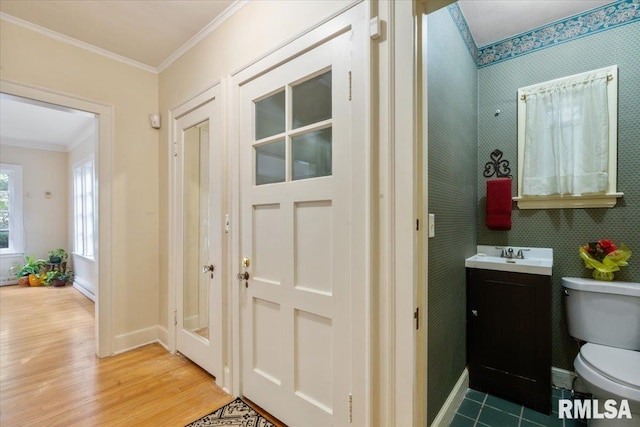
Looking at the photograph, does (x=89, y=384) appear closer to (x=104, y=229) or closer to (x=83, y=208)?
(x=104, y=229)

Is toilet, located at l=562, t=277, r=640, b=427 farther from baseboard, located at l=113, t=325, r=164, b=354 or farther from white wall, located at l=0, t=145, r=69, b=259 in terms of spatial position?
white wall, located at l=0, t=145, r=69, b=259

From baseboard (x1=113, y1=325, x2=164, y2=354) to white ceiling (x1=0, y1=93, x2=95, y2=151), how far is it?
2465 millimetres

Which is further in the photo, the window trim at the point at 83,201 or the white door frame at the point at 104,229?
the window trim at the point at 83,201

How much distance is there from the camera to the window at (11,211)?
17.6 ft

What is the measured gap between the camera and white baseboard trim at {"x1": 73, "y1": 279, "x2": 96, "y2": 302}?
177 inches

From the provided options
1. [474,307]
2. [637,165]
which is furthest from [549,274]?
[637,165]

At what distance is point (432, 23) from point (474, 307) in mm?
1860

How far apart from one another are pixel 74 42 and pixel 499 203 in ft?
12.3

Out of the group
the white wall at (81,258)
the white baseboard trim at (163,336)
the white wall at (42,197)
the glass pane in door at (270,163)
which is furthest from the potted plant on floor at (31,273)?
the glass pane in door at (270,163)

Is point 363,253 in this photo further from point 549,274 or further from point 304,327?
point 549,274

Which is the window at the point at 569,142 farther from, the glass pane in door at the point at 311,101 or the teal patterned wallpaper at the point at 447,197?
the glass pane in door at the point at 311,101

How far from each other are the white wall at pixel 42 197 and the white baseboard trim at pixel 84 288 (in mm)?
1143

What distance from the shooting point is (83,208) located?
5277 mm

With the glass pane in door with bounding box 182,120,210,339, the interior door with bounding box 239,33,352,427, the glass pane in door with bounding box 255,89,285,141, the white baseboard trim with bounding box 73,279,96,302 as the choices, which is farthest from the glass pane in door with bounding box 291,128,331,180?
the white baseboard trim with bounding box 73,279,96,302
